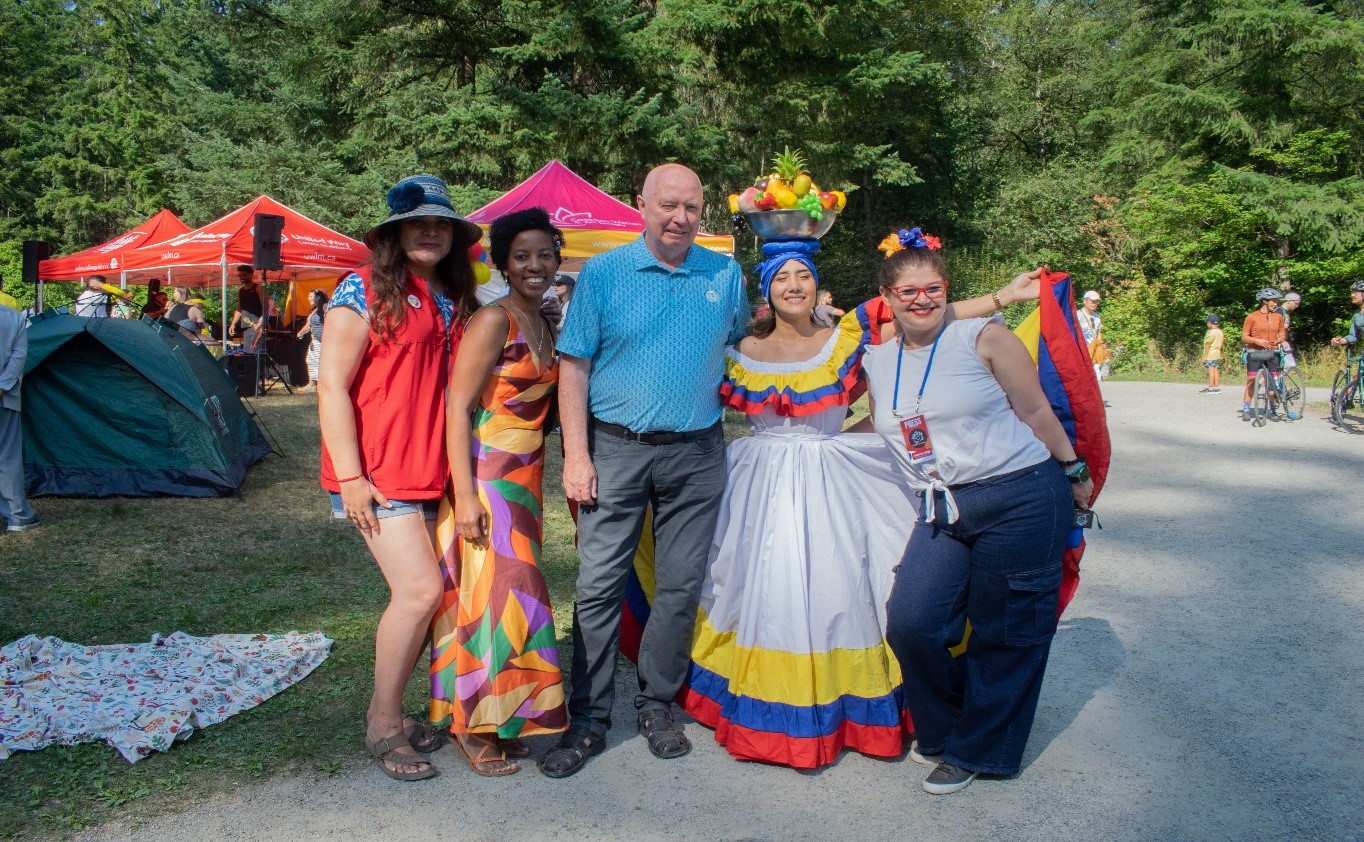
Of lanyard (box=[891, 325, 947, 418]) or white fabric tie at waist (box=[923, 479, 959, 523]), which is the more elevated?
lanyard (box=[891, 325, 947, 418])

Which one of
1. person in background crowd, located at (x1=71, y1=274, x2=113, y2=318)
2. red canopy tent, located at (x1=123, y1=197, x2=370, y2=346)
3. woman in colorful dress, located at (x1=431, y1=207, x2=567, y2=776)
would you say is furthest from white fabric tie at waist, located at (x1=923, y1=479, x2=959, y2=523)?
red canopy tent, located at (x1=123, y1=197, x2=370, y2=346)

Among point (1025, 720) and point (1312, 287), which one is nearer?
point (1025, 720)

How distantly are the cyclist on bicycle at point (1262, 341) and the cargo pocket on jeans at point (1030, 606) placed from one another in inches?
474

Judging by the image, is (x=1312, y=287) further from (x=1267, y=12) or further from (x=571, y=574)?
(x=571, y=574)

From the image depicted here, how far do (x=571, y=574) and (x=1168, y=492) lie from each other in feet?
18.3

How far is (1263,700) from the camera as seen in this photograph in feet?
13.1

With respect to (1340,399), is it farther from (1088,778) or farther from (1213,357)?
(1088,778)

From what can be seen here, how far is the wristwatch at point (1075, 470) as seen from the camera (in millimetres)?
3258

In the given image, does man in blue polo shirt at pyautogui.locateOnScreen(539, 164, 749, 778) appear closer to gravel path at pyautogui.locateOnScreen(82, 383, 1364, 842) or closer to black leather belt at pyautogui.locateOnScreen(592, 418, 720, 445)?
black leather belt at pyautogui.locateOnScreen(592, 418, 720, 445)

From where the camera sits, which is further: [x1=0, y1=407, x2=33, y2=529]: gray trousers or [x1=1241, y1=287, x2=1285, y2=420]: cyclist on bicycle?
[x1=1241, y1=287, x2=1285, y2=420]: cyclist on bicycle

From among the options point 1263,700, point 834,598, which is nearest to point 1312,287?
point 1263,700

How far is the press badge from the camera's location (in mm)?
3232

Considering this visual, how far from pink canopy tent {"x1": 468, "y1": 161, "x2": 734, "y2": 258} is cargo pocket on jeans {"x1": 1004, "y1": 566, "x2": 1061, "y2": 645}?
34.5 ft

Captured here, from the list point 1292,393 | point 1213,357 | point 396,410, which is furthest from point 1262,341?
point 396,410
